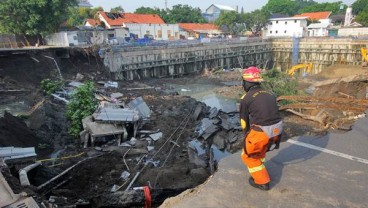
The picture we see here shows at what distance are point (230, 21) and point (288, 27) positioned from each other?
10889 millimetres

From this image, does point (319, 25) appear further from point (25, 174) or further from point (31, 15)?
point (25, 174)

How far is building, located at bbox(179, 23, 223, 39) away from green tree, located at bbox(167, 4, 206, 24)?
4.01 metres

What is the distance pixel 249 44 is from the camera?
1312 inches

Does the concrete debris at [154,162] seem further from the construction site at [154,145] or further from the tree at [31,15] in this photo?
the tree at [31,15]

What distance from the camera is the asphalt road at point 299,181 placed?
11.6 feet

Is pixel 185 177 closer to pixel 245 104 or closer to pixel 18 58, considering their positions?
pixel 245 104

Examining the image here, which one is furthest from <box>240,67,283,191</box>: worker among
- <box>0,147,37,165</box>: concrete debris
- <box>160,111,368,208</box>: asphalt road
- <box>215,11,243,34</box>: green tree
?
<box>215,11,243,34</box>: green tree

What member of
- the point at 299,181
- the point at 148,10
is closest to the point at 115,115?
the point at 299,181

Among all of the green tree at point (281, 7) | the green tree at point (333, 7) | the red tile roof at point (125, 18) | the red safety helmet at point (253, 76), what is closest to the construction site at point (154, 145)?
the red safety helmet at point (253, 76)

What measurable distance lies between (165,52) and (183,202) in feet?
76.3

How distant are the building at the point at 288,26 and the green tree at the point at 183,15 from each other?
47.2ft

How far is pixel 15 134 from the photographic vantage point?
28.8 feet

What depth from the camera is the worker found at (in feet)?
11.9

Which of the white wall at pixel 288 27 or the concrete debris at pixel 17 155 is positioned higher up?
the white wall at pixel 288 27
